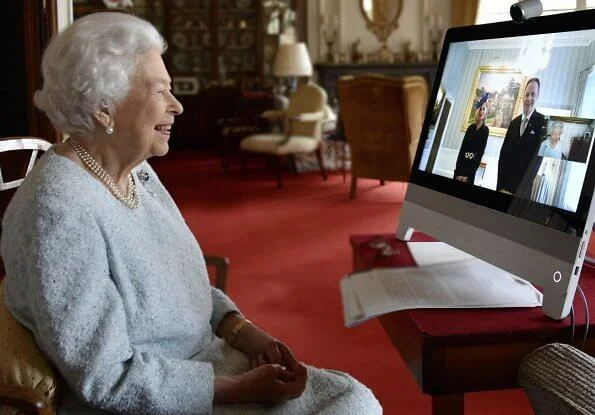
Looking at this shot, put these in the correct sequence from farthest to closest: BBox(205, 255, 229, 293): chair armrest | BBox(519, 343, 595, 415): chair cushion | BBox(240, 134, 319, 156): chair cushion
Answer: BBox(240, 134, 319, 156): chair cushion → BBox(205, 255, 229, 293): chair armrest → BBox(519, 343, 595, 415): chair cushion

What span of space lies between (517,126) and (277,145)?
203 inches

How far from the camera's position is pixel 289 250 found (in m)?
4.14

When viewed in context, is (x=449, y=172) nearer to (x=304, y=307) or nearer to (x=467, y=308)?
(x=467, y=308)

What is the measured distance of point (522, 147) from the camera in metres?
1.10

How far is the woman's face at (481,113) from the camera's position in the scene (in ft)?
3.92

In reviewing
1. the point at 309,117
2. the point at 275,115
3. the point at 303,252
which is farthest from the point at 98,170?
the point at 275,115

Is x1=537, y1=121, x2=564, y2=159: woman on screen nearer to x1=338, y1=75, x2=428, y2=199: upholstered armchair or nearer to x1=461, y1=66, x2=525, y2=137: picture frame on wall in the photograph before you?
x1=461, y1=66, x2=525, y2=137: picture frame on wall

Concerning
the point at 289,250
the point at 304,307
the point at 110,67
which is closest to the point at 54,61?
the point at 110,67

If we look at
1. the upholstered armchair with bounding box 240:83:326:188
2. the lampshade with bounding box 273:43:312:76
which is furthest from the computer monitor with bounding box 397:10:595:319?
the lampshade with bounding box 273:43:312:76

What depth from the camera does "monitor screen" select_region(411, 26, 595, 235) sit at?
1.01 metres

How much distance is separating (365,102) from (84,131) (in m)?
4.24

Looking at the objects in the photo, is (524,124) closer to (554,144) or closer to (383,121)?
(554,144)

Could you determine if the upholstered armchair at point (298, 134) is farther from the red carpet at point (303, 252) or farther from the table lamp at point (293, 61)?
the table lamp at point (293, 61)

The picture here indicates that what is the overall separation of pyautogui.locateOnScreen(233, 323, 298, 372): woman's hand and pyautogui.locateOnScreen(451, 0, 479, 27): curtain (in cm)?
652
